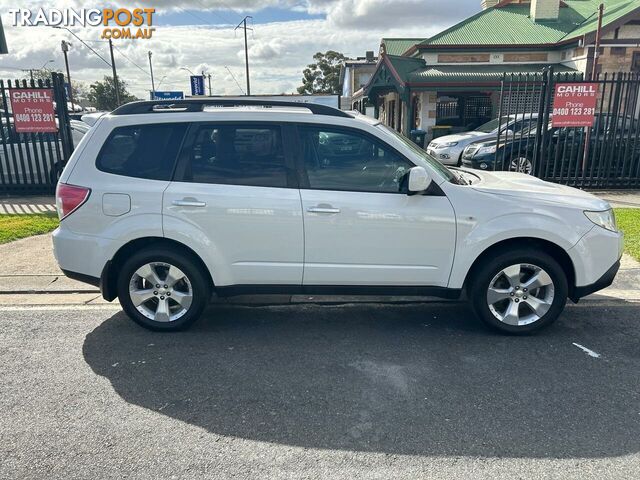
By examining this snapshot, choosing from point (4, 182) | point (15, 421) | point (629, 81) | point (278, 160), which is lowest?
point (15, 421)

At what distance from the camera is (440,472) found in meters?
2.61

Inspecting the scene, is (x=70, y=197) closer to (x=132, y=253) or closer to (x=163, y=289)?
(x=132, y=253)

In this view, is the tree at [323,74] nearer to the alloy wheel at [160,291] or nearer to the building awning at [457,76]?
the building awning at [457,76]

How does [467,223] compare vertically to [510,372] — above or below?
above

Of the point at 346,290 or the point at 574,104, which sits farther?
the point at 574,104

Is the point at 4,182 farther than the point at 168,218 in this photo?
Yes

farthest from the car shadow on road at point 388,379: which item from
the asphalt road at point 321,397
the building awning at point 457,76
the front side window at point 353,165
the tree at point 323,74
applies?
the tree at point 323,74

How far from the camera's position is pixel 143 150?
4.11 m

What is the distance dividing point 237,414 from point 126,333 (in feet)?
5.59

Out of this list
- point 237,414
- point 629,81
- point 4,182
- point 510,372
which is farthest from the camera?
point 4,182

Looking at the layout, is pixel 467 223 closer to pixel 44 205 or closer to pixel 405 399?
pixel 405 399

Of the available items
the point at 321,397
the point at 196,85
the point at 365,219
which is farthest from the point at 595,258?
the point at 196,85

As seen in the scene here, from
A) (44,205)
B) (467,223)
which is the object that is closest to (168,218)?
(467,223)

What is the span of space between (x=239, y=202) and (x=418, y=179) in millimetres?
1386
